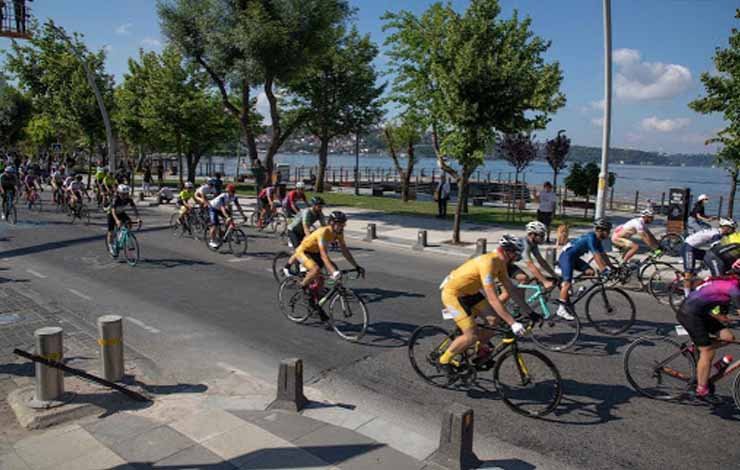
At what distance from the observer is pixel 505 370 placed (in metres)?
6.23

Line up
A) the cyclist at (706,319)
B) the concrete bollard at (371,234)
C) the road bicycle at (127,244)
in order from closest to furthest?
1. the cyclist at (706,319)
2. the road bicycle at (127,244)
3. the concrete bollard at (371,234)

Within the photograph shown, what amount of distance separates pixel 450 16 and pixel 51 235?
546 inches

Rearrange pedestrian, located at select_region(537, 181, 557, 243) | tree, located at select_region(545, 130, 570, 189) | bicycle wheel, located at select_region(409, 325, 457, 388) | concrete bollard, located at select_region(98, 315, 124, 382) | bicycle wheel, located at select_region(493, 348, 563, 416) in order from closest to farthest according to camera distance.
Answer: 1. bicycle wheel, located at select_region(493, 348, 563, 416)
2. concrete bollard, located at select_region(98, 315, 124, 382)
3. bicycle wheel, located at select_region(409, 325, 457, 388)
4. pedestrian, located at select_region(537, 181, 557, 243)
5. tree, located at select_region(545, 130, 570, 189)

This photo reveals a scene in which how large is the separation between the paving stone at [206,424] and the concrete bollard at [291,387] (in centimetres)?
49

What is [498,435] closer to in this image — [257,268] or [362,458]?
[362,458]

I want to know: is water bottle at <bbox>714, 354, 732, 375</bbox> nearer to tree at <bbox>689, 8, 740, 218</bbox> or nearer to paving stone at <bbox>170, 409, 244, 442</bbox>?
paving stone at <bbox>170, 409, 244, 442</bbox>

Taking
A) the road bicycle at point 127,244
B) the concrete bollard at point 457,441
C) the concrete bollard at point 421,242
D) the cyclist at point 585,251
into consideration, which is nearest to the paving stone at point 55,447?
the concrete bollard at point 457,441

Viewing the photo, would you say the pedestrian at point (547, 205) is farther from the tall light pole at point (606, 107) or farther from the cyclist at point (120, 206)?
the cyclist at point (120, 206)

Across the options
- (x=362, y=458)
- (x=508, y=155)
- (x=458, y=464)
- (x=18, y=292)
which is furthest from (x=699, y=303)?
(x=508, y=155)

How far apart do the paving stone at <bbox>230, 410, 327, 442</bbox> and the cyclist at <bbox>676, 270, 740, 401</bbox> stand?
3.92m

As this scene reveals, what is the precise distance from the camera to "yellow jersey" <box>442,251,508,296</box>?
6.14 m

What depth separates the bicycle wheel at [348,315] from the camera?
848 cm

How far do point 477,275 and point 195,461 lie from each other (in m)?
3.36

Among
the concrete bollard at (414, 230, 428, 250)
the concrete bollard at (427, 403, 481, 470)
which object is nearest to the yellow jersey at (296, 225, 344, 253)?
the concrete bollard at (427, 403, 481, 470)
